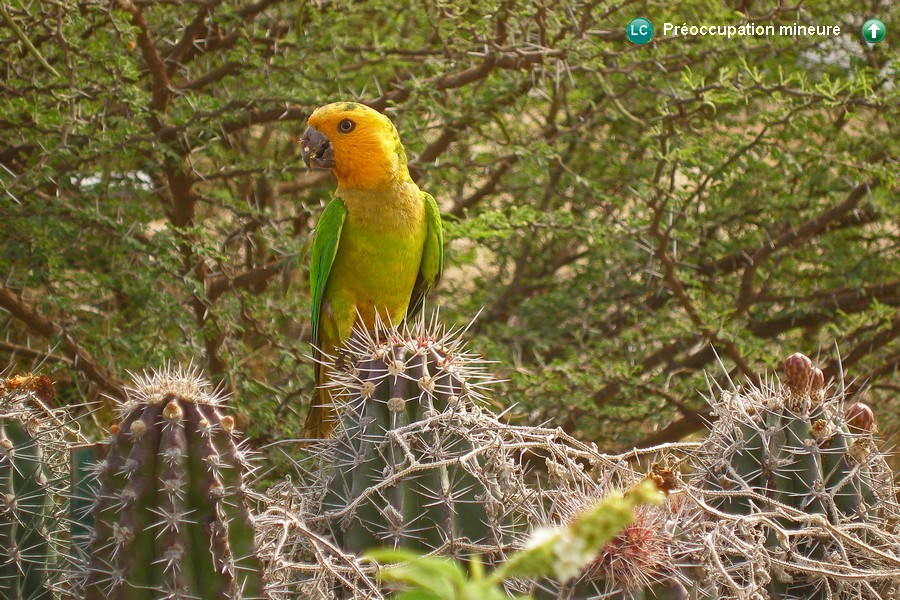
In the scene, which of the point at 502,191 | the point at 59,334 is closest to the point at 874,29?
the point at 502,191

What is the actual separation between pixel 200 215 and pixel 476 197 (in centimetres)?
150

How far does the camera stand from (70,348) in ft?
11.3

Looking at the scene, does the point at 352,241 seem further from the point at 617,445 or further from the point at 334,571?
the point at 334,571

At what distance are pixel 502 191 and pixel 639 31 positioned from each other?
126 centimetres

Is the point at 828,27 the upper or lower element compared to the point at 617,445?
upper

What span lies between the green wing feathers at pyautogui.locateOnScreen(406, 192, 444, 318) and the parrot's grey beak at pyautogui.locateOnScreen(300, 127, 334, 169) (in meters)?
0.42

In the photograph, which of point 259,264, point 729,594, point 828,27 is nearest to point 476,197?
point 259,264

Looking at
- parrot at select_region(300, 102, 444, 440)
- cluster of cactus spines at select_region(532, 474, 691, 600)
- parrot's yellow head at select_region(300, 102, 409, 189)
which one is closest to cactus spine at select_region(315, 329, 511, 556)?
cluster of cactus spines at select_region(532, 474, 691, 600)

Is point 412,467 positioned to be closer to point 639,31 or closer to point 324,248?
point 324,248

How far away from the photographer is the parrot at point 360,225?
10.8 ft

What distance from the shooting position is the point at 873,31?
4074 mm

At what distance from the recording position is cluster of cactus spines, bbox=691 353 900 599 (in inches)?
64.4

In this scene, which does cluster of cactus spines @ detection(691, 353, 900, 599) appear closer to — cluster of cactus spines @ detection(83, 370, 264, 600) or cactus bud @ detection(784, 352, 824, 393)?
cactus bud @ detection(784, 352, 824, 393)

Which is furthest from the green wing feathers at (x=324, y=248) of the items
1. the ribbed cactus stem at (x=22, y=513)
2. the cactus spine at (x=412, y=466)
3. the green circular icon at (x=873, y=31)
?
the green circular icon at (x=873, y=31)
